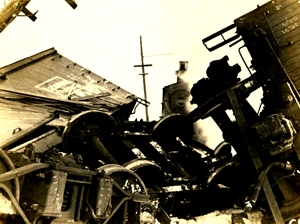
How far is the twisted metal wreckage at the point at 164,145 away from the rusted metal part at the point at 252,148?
33 millimetres

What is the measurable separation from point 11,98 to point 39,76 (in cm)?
295

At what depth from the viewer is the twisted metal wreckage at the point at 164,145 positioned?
184 inches

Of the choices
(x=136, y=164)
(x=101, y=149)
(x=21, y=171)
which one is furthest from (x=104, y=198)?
(x=101, y=149)

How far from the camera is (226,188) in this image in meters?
9.52

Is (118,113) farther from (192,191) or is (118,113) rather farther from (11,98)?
(192,191)

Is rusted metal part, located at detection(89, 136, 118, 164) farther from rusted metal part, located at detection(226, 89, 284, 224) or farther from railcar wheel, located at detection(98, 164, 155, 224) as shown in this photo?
rusted metal part, located at detection(226, 89, 284, 224)

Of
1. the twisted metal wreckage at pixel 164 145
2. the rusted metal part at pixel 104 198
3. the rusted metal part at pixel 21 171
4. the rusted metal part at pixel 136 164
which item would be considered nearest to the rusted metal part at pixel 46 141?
the twisted metal wreckage at pixel 164 145

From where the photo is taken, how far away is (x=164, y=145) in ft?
43.6

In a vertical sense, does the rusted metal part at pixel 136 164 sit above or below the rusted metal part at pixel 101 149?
below

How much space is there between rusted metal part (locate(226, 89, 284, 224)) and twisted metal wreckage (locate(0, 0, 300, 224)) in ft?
0.11

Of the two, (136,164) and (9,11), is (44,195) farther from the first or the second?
(9,11)

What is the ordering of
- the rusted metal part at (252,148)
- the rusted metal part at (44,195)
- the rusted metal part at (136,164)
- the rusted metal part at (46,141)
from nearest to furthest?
the rusted metal part at (44,195) < the rusted metal part at (252,148) < the rusted metal part at (136,164) < the rusted metal part at (46,141)

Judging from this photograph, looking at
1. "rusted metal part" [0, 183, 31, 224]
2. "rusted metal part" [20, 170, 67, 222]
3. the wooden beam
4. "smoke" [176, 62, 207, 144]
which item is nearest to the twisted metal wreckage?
"rusted metal part" [20, 170, 67, 222]

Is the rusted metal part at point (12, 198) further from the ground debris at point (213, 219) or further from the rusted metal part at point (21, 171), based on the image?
the ground debris at point (213, 219)
